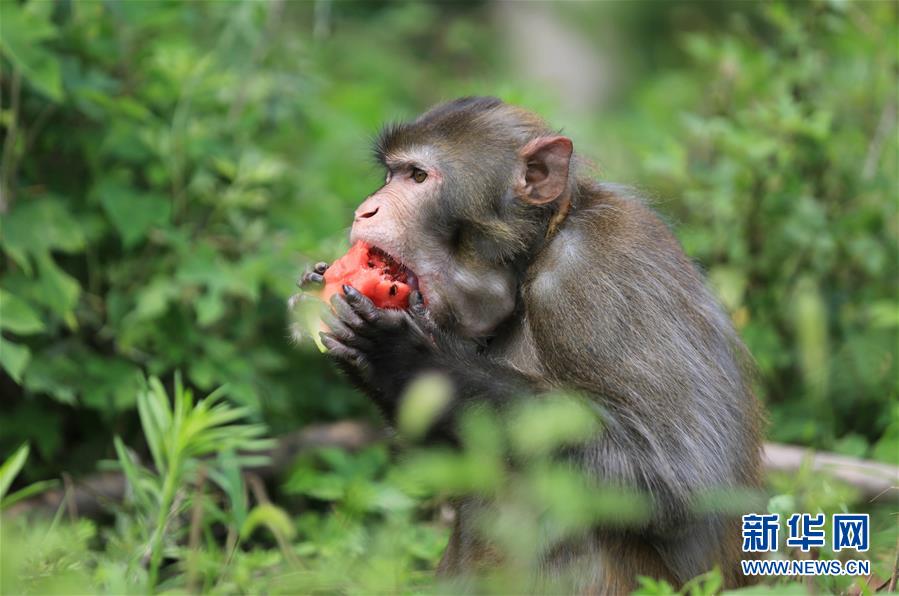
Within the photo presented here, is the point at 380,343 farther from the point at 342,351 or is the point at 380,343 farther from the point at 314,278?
the point at 314,278

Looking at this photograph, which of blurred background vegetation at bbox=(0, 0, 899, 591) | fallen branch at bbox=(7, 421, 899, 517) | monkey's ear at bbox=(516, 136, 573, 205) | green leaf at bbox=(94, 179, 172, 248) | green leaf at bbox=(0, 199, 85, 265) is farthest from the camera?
green leaf at bbox=(94, 179, 172, 248)

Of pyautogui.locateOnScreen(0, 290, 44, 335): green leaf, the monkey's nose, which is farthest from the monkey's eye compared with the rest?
pyautogui.locateOnScreen(0, 290, 44, 335): green leaf

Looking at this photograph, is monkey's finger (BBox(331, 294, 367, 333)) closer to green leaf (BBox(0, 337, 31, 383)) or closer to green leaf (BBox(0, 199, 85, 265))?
green leaf (BBox(0, 337, 31, 383))

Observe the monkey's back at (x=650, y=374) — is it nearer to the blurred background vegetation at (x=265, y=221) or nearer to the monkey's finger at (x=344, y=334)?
the monkey's finger at (x=344, y=334)

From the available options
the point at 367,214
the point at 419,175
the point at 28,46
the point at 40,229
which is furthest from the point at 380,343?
the point at 28,46

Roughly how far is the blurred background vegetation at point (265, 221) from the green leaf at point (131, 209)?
1cm

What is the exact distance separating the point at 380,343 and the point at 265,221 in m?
3.33

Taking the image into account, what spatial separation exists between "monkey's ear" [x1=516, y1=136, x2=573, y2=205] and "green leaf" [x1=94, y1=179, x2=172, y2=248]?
106 inches

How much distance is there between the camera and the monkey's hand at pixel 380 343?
175 inches

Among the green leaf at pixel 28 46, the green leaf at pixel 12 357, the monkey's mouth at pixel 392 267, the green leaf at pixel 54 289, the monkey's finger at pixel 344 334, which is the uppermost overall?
the green leaf at pixel 28 46

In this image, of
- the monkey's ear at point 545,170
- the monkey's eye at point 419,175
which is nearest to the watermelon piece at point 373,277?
the monkey's eye at point 419,175

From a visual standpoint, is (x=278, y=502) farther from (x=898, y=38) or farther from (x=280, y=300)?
(x=898, y=38)

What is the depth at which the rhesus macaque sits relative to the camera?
14.4ft

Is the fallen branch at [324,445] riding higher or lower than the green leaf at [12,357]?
lower
